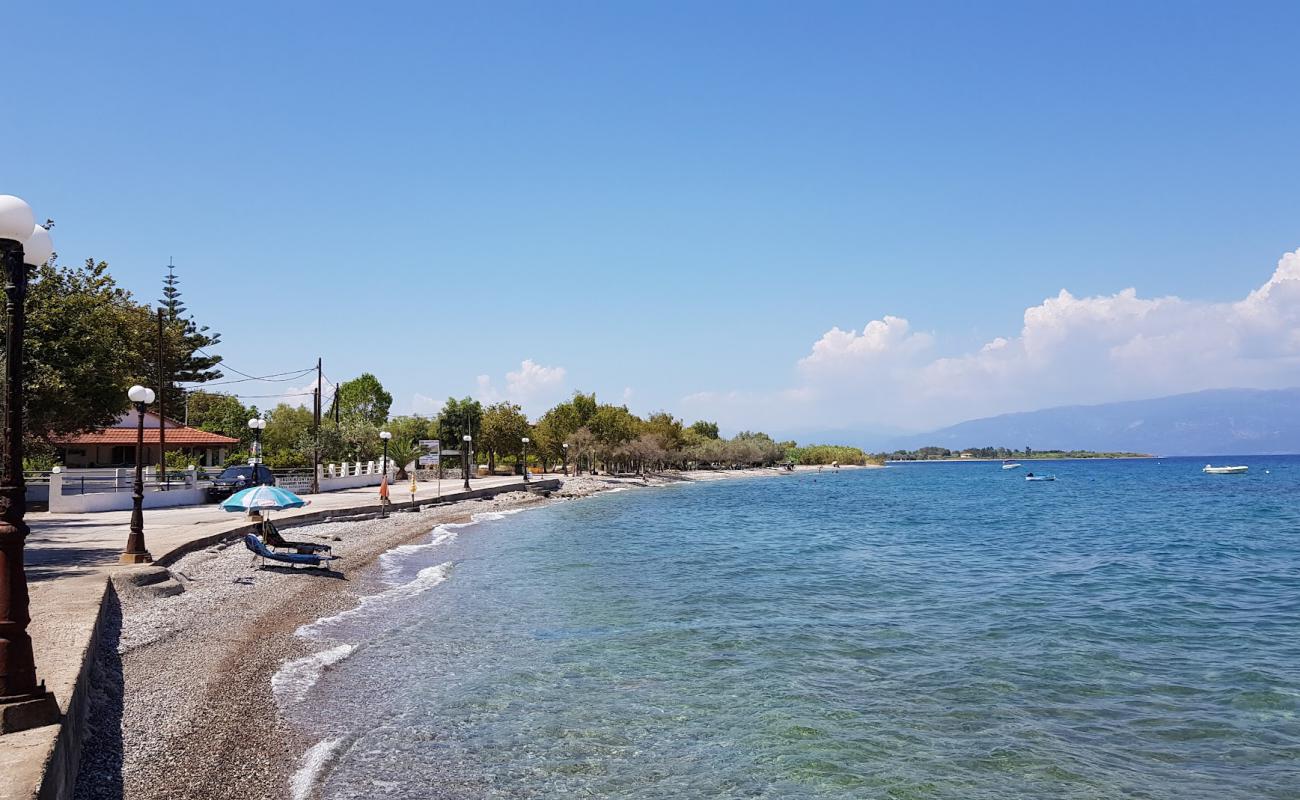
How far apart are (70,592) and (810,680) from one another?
466 inches

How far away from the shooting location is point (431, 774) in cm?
860

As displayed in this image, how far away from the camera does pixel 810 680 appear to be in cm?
1257

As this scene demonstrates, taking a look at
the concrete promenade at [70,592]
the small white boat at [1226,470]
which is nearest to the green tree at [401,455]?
the concrete promenade at [70,592]

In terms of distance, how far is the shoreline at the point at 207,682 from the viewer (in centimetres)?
782

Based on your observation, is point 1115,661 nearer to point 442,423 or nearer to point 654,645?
point 654,645

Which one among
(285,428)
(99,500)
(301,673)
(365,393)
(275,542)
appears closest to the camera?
(301,673)

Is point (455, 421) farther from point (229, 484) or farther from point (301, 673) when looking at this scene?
point (301, 673)

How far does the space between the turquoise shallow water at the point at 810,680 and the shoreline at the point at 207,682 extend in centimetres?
66

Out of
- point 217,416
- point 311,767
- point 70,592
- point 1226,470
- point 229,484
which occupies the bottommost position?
point 1226,470

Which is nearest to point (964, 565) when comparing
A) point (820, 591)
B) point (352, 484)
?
point (820, 591)

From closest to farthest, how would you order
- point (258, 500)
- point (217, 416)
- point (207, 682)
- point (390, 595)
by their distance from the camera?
1. point (207, 682)
2. point (390, 595)
3. point (258, 500)
4. point (217, 416)

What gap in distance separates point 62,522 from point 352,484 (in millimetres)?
29868

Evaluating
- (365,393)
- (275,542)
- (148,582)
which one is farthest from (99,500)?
(365,393)

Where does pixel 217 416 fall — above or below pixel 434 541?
above
